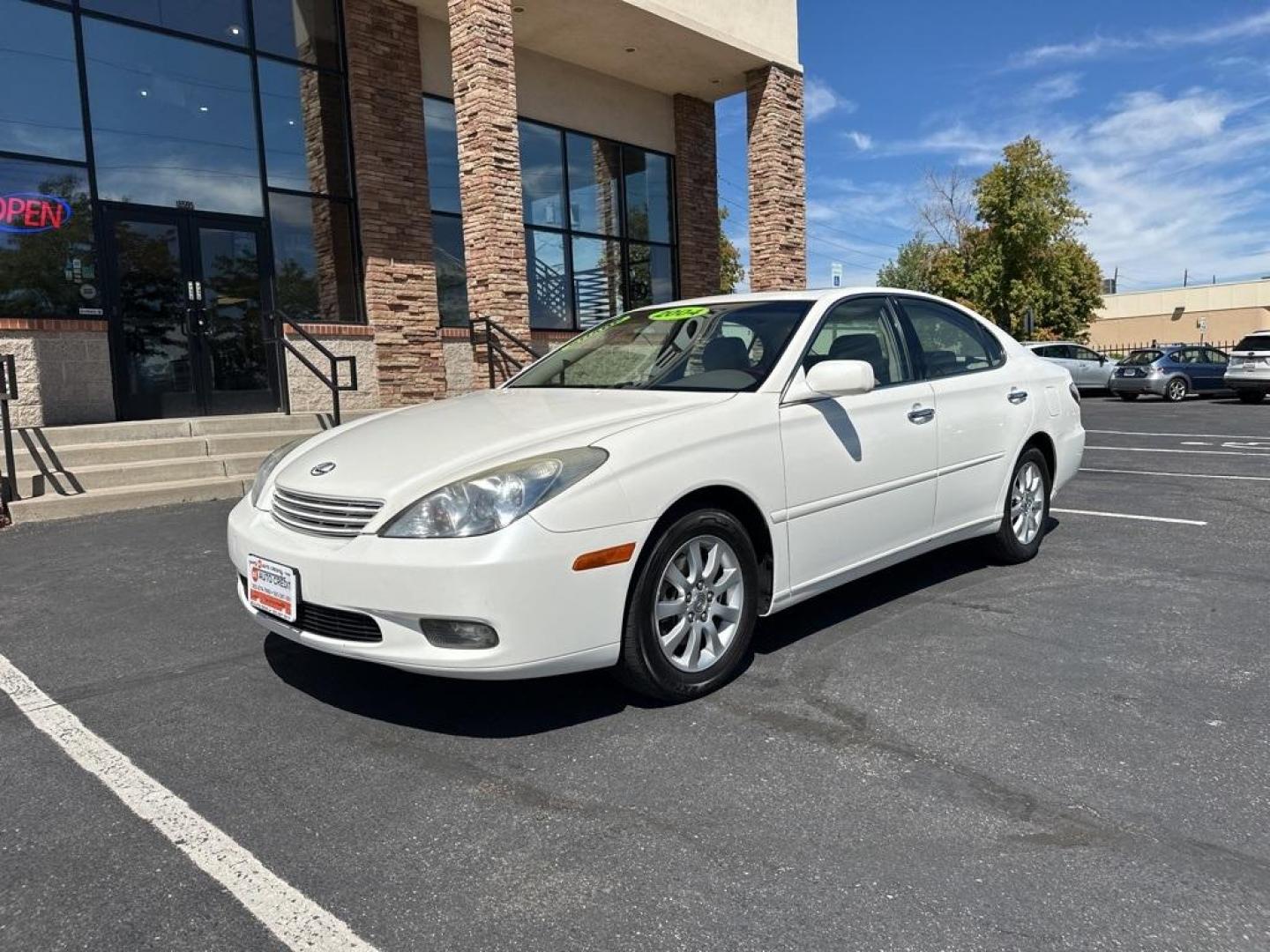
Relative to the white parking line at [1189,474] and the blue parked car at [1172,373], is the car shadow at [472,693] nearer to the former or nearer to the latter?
the white parking line at [1189,474]

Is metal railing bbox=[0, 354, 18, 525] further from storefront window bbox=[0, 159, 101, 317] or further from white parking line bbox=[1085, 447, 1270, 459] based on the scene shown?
white parking line bbox=[1085, 447, 1270, 459]

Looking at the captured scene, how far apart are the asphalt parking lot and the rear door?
0.55 metres

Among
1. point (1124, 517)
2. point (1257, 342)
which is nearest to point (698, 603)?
point (1124, 517)

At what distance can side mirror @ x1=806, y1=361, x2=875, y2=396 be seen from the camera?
3.66 m

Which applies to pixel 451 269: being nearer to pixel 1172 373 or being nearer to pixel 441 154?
pixel 441 154

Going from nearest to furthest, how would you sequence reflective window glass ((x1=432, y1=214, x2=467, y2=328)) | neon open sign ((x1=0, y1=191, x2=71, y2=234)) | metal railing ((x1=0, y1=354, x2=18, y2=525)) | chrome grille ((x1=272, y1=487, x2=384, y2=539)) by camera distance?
chrome grille ((x1=272, y1=487, x2=384, y2=539)) → metal railing ((x1=0, y1=354, x2=18, y2=525)) → neon open sign ((x1=0, y1=191, x2=71, y2=234)) → reflective window glass ((x1=432, y1=214, x2=467, y2=328))

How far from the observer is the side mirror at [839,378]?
3662mm

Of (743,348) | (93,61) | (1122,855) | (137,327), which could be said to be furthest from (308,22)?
(1122,855)

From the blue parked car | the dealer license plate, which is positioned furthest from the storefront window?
the blue parked car

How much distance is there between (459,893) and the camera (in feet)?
7.36

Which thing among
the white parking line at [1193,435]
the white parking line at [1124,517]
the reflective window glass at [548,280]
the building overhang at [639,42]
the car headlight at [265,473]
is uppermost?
the building overhang at [639,42]

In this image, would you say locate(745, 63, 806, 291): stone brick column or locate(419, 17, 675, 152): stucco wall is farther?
locate(745, 63, 806, 291): stone brick column

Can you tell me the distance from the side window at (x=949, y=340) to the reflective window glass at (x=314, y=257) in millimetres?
8951

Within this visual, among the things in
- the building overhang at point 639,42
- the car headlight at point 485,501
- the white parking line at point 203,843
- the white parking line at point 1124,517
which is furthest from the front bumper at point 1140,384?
the white parking line at point 203,843
